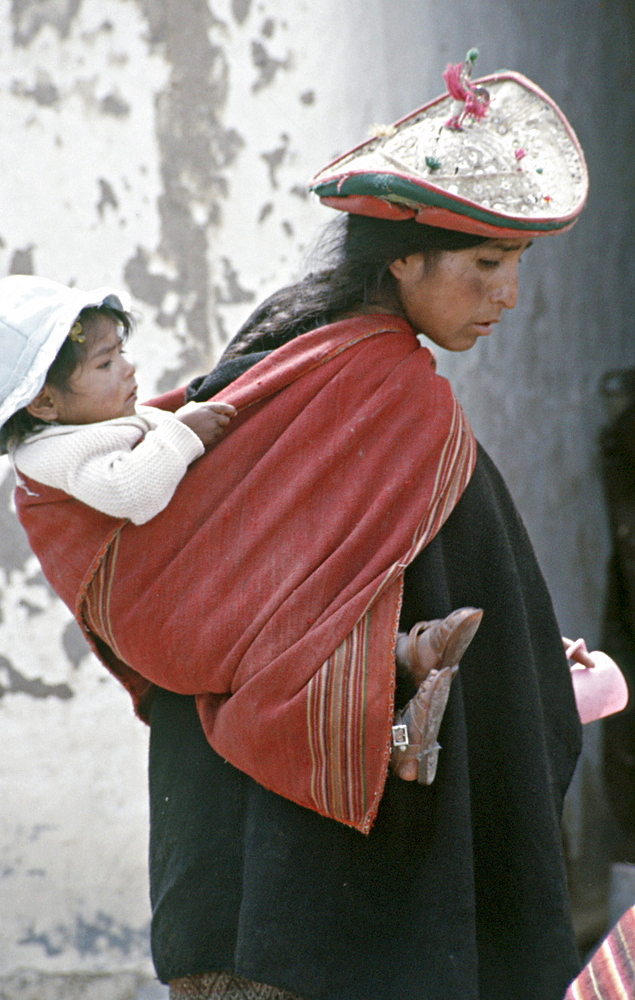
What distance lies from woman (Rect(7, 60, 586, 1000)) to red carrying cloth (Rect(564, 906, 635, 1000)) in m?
0.40

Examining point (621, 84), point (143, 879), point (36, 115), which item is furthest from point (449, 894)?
point (621, 84)

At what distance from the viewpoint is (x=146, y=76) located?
106 inches

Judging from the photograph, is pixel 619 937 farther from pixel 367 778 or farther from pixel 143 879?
pixel 143 879

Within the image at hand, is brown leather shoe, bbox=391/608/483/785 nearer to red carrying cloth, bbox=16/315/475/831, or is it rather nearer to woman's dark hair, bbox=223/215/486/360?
red carrying cloth, bbox=16/315/475/831

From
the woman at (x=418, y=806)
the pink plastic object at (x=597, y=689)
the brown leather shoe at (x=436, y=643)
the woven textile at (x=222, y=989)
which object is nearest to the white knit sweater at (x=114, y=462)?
the woman at (x=418, y=806)

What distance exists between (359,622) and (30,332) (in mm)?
664

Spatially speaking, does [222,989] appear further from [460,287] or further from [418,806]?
[460,287]

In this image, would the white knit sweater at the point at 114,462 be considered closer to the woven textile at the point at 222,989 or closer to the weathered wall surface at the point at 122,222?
the woven textile at the point at 222,989

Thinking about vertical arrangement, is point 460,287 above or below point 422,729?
above

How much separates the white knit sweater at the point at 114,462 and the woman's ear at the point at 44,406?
3 centimetres

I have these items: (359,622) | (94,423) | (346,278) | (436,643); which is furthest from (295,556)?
(346,278)

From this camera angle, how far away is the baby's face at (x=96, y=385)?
1543mm

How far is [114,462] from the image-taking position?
1.46m

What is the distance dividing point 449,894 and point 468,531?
1.79 feet
